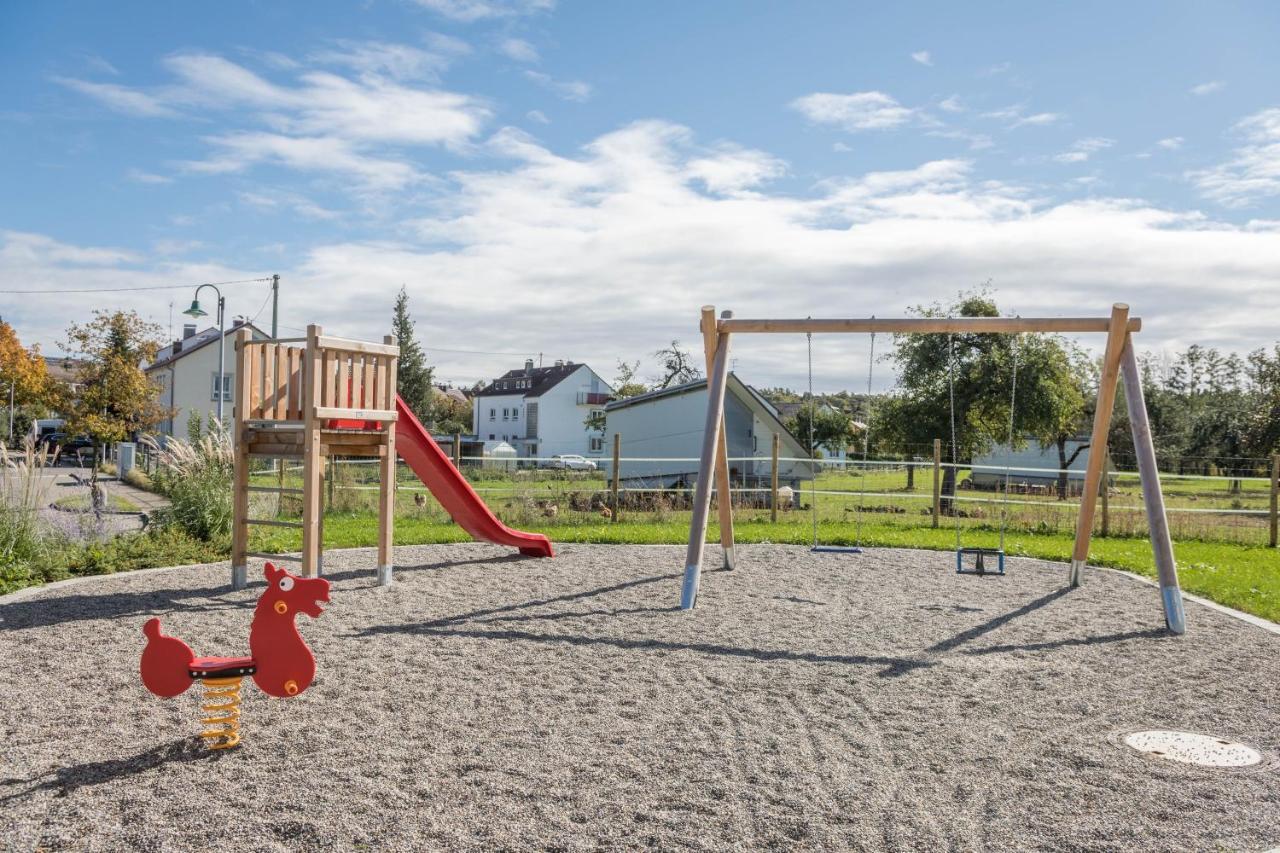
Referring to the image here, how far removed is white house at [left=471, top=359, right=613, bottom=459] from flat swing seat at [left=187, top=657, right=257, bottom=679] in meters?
58.5

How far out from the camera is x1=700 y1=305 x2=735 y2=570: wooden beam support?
9320 millimetres

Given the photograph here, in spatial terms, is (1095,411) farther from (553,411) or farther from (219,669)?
(553,411)

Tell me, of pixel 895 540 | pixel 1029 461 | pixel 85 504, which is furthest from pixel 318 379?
pixel 1029 461

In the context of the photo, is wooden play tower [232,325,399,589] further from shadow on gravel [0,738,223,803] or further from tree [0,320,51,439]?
tree [0,320,51,439]

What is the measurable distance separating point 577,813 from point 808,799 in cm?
95

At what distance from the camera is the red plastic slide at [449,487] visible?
9.98 m

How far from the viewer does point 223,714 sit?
4594mm

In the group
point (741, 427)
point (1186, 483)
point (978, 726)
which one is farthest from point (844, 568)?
point (1186, 483)

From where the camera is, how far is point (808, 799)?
3.97 m

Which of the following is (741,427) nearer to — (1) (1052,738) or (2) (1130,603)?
(2) (1130,603)

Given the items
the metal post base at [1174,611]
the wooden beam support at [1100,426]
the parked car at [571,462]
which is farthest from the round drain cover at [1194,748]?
the parked car at [571,462]

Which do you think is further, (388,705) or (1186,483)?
(1186,483)

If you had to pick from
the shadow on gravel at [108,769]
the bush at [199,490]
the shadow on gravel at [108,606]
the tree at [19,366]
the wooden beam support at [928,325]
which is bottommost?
the shadow on gravel at [108,769]

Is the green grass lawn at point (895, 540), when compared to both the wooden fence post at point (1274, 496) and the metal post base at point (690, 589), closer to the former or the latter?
the wooden fence post at point (1274, 496)
